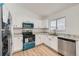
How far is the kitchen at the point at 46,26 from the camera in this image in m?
1.47

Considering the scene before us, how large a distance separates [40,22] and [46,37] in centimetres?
27

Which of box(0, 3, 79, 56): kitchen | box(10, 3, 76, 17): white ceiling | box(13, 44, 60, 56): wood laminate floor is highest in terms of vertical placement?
box(10, 3, 76, 17): white ceiling

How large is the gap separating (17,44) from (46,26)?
525 millimetres

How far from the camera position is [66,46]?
1581mm

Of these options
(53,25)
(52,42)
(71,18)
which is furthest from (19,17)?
(71,18)

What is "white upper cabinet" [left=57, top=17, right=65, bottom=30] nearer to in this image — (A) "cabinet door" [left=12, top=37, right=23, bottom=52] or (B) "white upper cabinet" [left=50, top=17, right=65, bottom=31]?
(B) "white upper cabinet" [left=50, top=17, right=65, bottom=31]

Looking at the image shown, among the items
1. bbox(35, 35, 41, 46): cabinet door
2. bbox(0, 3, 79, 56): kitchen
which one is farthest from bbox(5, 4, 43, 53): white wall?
bbox(35, 35, 41, 46): cabinet door

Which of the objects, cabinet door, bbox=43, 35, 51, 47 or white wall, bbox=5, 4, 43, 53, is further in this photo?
cabinet door, bbox=43, 35, 51, 47

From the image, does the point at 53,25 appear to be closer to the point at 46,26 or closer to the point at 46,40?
the point at 46,26

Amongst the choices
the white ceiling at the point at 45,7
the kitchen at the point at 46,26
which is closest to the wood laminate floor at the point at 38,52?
the kitchen at the point at 46,26

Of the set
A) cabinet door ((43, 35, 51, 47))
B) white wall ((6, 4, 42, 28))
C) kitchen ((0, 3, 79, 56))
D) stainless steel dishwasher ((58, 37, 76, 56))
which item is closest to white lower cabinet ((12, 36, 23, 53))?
kitchen ((0, 3, 79, 56))

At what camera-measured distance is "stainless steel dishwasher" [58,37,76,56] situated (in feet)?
4.90

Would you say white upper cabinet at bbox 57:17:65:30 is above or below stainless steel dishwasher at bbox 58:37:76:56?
above

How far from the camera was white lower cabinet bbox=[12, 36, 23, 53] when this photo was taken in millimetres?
1479
